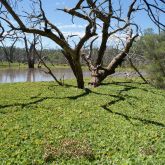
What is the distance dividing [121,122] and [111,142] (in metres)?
2.00

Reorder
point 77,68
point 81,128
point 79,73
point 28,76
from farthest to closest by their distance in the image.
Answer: point 28,76
point 79,73
point 77,68
point 81,128

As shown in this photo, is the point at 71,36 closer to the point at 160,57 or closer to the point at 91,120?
the point at 91,120

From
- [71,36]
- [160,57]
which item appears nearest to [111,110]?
[71,36]

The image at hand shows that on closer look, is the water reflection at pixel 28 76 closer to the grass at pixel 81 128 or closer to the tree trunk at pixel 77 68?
the tree trunk at pixel 77 68

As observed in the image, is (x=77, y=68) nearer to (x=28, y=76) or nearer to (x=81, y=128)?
(x=81, y=128)

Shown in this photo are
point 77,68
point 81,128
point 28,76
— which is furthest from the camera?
point 28,76

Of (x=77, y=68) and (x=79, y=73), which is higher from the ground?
(x=77, y=68)

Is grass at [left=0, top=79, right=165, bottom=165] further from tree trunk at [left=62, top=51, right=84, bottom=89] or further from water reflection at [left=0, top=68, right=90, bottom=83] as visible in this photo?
water reflection at [left=0, top=68, right=90, bottom=83]

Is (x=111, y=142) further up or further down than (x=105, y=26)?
further down

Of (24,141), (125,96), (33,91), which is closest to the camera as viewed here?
(24,141)

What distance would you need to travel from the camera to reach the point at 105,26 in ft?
62.0

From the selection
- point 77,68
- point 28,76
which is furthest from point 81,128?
point 28,76

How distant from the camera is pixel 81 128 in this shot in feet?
32.5

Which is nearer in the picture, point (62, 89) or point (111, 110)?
point (111, 110)
